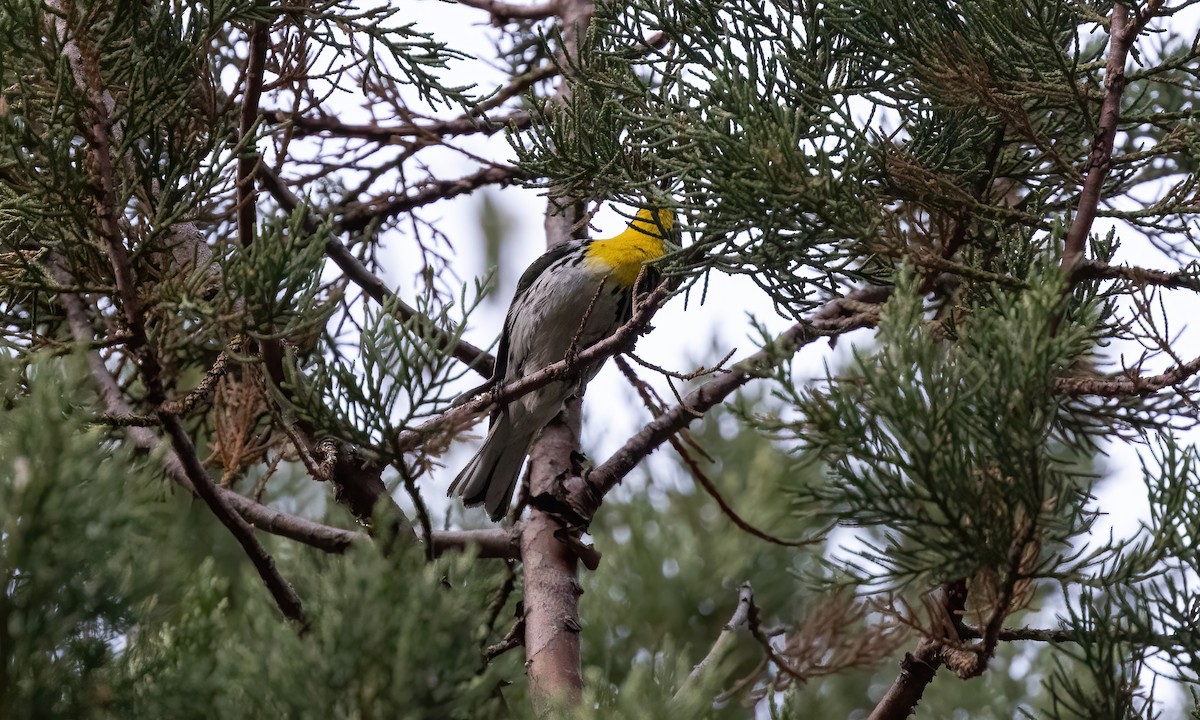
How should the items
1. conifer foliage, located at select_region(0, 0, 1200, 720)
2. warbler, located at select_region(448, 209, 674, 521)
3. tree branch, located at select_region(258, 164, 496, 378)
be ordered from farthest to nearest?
warbler, located at select_region(448, 209, 674, 521)
tree branch, located at select_region(258, 164, 496, 378)
conifer foliage, located at select_region(0, 0, 1200, 720)

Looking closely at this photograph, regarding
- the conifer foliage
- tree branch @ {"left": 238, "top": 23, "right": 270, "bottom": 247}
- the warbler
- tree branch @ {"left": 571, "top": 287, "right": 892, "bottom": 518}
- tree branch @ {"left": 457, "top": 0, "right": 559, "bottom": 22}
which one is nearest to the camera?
the conifer foliage

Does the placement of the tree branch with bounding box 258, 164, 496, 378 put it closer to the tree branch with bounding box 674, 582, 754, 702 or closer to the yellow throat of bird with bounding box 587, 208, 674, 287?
the yellow throat of bird with bounding box 587, 208, 674, 287

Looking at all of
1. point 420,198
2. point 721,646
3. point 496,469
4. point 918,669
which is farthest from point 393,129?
point 918,669

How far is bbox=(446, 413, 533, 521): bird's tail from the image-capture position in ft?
11.6

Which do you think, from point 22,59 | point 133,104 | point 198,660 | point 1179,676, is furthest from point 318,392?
point 1179,676

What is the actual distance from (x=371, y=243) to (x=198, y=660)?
2.28 meters

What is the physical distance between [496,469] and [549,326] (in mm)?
535

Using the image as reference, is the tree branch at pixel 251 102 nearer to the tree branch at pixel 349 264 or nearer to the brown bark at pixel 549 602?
the tree branch at pixel 349 264

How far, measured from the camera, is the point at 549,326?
3781mm

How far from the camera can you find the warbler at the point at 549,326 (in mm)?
3508

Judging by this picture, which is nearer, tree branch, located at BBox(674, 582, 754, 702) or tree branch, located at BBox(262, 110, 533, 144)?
tree branch, located at BBox(674, 582, 754, 702)

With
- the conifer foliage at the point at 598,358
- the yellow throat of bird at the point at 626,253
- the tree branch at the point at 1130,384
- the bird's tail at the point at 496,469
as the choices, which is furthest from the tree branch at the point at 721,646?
the yellow throat of bird at the point at 626,253

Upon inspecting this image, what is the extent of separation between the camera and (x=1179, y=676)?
164cm

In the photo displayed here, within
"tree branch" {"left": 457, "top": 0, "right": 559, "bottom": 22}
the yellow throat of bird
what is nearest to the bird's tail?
the yellow throat of bird
